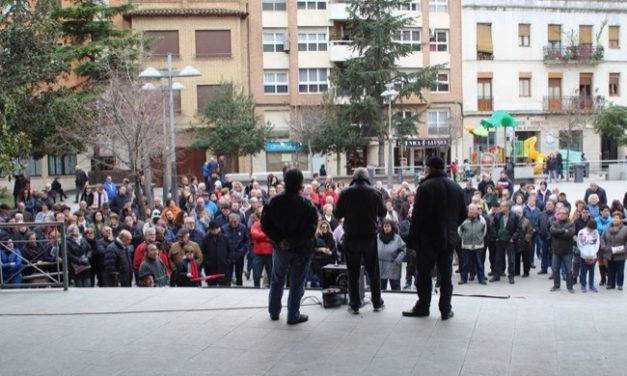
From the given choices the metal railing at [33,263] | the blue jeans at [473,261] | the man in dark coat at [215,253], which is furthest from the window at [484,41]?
the metal railing at [33,263]

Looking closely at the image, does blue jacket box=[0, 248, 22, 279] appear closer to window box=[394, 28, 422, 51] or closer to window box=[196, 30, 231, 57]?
window box=[196, 30, 231, 57]

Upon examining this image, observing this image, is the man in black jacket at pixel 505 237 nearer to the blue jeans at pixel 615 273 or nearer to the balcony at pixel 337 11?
the blue jeans at pixel 615 273

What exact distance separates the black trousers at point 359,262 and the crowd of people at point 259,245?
315 centimetres

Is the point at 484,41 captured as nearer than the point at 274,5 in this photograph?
No

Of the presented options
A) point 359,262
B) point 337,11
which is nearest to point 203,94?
point 337,11

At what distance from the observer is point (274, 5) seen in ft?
155

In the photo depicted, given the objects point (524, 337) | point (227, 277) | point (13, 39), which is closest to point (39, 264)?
point (227, 277)

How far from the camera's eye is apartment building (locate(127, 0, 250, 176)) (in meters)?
44.5

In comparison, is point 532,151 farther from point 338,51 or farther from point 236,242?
point 236,242

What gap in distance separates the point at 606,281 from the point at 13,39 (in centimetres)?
1549

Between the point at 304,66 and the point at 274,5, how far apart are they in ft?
13.9

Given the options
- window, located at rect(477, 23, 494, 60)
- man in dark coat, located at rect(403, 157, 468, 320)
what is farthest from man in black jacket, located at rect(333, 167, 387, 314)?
window, located at rect(477, 23, 494, 60)

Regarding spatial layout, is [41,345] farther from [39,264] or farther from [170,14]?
[170,14]

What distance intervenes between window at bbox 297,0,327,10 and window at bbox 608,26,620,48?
785 inches
